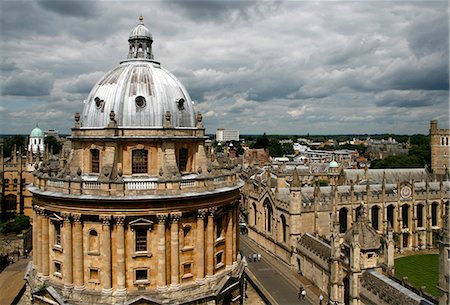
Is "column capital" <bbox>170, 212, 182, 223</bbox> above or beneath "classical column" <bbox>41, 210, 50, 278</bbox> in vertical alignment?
above

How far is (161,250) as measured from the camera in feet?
94.3

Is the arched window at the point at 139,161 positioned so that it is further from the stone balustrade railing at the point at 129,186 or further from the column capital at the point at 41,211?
the column capital at the point at 41,211

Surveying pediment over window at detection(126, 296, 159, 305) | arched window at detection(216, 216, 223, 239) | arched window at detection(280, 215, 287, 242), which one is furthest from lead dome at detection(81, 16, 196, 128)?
arched window at detection(280, 215, 287, 242)

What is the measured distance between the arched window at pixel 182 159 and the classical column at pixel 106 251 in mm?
7061

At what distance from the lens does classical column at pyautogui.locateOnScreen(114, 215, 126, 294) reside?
2814 centimetres

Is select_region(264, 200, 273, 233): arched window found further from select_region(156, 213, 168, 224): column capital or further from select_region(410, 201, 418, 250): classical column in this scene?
select_region(156, 213, 168, 224): column capital

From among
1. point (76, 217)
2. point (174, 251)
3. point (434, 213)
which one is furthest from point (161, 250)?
point (434, 213)

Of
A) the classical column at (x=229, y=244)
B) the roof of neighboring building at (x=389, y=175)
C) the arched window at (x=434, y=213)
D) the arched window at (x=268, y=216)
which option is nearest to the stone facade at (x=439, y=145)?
the roof of neighboring building at (x=389, y=175)

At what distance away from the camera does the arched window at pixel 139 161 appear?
30.7 metres

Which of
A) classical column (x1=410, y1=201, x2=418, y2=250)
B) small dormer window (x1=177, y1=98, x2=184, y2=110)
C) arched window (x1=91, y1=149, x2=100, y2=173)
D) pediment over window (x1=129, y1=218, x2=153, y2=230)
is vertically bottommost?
classical column (x1=410, y1=201, x2=418, y2=250)

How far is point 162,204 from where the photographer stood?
28.8m

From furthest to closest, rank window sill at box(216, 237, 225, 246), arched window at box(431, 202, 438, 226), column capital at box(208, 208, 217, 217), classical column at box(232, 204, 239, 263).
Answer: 1. arched window at box(431, 202, 438, 226)
2. classical column at box(232, 204, 239, 263)
3. window sill at box(216, 237, 225, 246)
4. column capital at box(208, 208, 217, 217)

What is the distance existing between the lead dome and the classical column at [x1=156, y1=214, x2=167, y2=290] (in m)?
7.26

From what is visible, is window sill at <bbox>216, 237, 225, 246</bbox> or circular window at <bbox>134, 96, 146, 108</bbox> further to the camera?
window sill at <bbox>216, 237, 225, 246</bbox>
